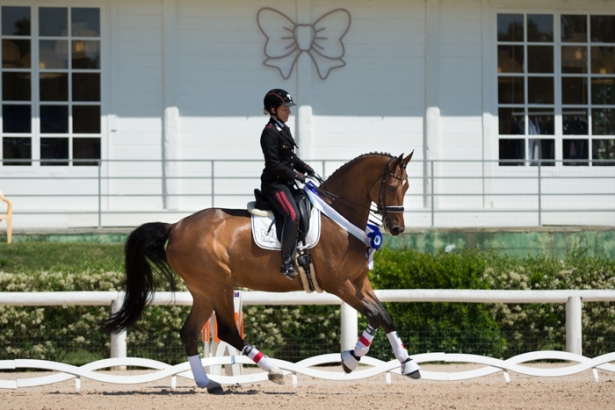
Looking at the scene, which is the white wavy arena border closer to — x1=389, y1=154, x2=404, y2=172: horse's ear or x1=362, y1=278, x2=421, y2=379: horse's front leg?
x1=362, y1=278, x2=421, y2=379: horse's front leg

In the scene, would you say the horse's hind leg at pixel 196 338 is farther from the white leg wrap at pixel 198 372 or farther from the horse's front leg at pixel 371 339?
the horse's front leg at pixel 371 339

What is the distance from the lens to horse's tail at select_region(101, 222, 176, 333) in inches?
345

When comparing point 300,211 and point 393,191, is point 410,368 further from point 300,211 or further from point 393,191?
point 300,211

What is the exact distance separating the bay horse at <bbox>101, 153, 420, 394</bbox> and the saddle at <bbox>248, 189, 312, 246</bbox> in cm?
15

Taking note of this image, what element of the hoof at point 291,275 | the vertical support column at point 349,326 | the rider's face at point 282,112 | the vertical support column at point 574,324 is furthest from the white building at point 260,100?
the hoof at point 291,275

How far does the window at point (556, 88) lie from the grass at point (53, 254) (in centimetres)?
781

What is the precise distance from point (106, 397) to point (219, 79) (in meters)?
8.86

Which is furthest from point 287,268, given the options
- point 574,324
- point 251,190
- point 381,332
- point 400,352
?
point 251,190

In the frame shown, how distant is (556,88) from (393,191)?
9.80 m

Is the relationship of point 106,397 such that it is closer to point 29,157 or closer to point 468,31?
point 29,157

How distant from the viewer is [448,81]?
1652cm

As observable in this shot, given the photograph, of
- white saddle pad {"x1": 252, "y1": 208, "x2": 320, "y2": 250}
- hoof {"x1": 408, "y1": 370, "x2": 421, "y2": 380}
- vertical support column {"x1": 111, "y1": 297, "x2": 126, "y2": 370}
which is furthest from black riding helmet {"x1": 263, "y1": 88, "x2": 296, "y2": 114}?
vertical support column {"x1": 111, "y1": 297, "x2": 126, "y2": 370}

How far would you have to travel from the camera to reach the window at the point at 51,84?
15.8 m

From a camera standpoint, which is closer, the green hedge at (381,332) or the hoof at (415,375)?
the hoof at (415,375)
